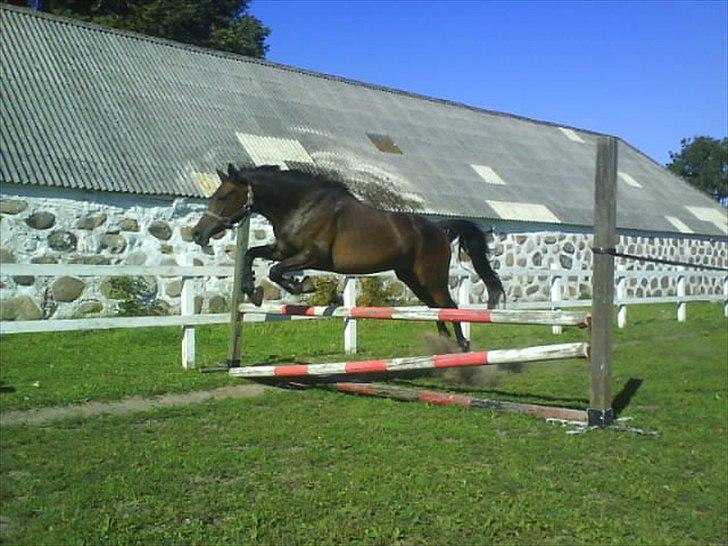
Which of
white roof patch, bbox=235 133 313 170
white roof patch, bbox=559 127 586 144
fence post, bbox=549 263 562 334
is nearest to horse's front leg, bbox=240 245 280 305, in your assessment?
fence post, bbox=549 263 562 334

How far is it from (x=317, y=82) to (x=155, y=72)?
5.91 metres

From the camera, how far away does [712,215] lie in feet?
90.9

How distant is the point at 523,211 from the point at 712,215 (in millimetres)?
11808

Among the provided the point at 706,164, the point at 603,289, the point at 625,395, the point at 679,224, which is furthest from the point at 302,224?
the point at 706,164

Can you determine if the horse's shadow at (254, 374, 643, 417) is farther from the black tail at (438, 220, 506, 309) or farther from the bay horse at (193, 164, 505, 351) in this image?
the black tail at (438, 220, 506, 309)

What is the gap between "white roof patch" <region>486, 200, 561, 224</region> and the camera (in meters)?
18.9

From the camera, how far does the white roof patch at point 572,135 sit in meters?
29.1

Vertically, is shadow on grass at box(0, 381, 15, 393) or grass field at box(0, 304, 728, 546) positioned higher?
shadow on grass at box(0, 381, 15, 393)

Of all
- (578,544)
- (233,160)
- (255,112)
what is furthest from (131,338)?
(578,544)

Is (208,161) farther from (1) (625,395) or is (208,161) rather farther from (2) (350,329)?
(1) (625,395)

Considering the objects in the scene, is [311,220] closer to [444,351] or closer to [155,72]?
[444,351]

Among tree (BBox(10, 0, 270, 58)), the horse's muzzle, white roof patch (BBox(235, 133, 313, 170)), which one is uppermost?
tree (BBox(10, 0, 270, 58))

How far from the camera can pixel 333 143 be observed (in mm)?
17922

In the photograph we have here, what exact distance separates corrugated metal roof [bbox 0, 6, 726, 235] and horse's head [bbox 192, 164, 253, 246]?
529 centimetres
